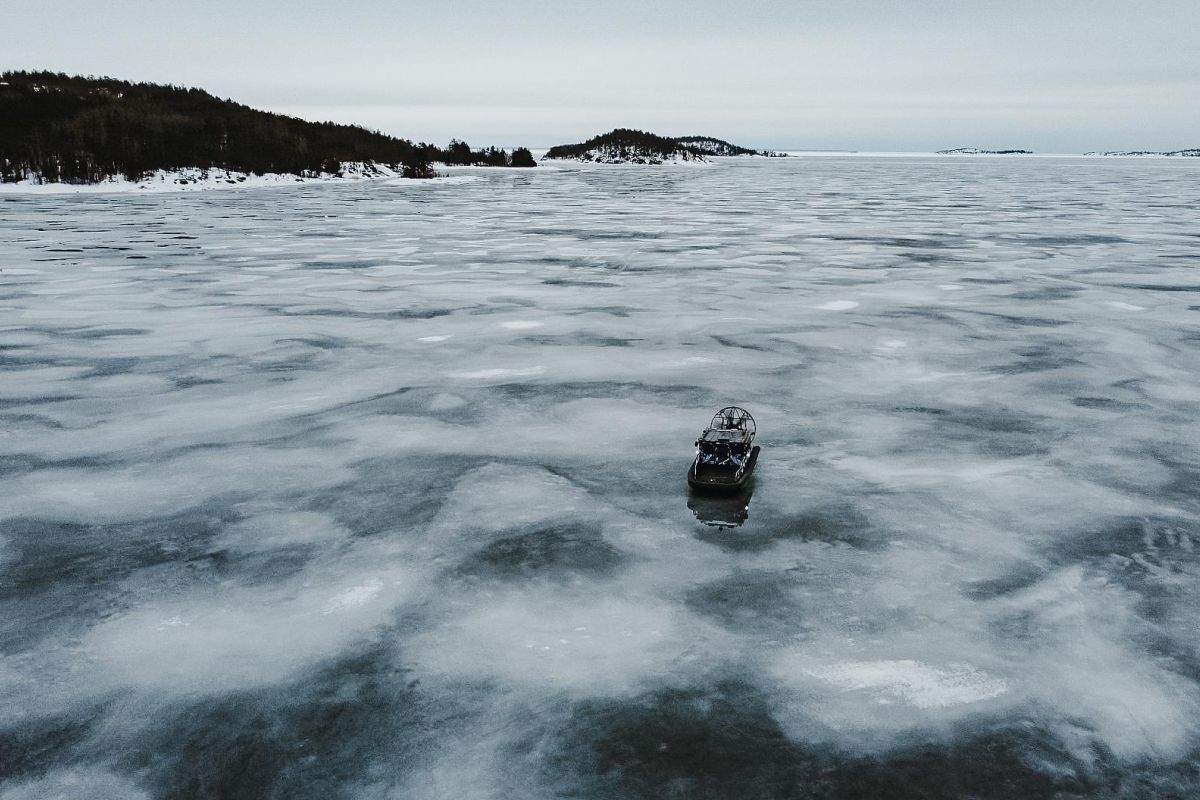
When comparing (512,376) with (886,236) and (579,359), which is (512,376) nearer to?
(579,359)

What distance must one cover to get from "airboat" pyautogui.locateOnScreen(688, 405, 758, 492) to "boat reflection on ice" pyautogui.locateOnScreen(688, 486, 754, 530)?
0.23 feet

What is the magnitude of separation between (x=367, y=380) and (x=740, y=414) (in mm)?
3767

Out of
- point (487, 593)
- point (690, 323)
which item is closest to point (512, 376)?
point (690, 323)

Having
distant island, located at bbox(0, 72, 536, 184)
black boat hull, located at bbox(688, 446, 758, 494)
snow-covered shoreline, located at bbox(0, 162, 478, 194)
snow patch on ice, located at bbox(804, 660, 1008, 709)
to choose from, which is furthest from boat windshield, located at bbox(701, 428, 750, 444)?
distant island, located at bbox(0, 72, 536, 184)

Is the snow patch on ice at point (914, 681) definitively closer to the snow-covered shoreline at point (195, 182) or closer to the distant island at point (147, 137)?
the snow-covered shoreline at point (195, 182)

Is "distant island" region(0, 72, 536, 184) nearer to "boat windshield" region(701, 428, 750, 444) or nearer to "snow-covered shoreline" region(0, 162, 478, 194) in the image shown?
"snow-covered shoreline" region(0, 162, 478, 194)

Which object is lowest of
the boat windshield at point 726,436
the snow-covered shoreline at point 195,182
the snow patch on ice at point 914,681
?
the snow patch on ice at point 914,681

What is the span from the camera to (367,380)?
8445 mm

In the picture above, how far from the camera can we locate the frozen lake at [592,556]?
327 cm

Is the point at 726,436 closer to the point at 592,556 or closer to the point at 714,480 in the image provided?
the point at 714,480

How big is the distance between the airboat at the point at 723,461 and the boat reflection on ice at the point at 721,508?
0.07 m

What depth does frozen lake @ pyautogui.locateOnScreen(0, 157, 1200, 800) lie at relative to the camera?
3.27m

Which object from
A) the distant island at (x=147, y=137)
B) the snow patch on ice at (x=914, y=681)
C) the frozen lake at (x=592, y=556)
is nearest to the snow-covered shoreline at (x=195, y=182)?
the distant island at (x=147, y=137)

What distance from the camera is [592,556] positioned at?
15.9 feet
